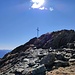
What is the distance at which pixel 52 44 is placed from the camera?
216 feet

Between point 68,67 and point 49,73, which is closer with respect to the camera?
point 49,73

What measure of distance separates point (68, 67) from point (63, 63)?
5.01ft

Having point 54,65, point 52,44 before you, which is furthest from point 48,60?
point 52,44

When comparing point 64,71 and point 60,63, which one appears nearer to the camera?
point 64,71

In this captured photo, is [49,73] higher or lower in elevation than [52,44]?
lower

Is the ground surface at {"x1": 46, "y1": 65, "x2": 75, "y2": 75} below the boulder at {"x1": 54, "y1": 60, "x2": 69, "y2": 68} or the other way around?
below

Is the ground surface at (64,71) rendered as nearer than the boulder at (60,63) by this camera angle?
Yes

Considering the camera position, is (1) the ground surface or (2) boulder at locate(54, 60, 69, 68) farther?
(2) boulder at locate(54, 60, 69, 68)

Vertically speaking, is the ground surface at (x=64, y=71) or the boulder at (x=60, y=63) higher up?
the boulder at (x=60, y=63)

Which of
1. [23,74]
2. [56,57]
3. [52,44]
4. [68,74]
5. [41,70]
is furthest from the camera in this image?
[52,44]

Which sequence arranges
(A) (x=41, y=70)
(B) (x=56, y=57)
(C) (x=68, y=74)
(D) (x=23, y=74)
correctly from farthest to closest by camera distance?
(B) (x=56, y=57)
(D) (x=23, y=74)
(A) (x=41, y=70)
(C) (x=68, y=74)

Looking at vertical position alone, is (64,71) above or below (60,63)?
below

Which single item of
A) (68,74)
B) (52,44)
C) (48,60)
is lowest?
(68,74)

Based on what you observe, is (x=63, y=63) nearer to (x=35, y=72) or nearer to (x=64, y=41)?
(x=35, y=72)
